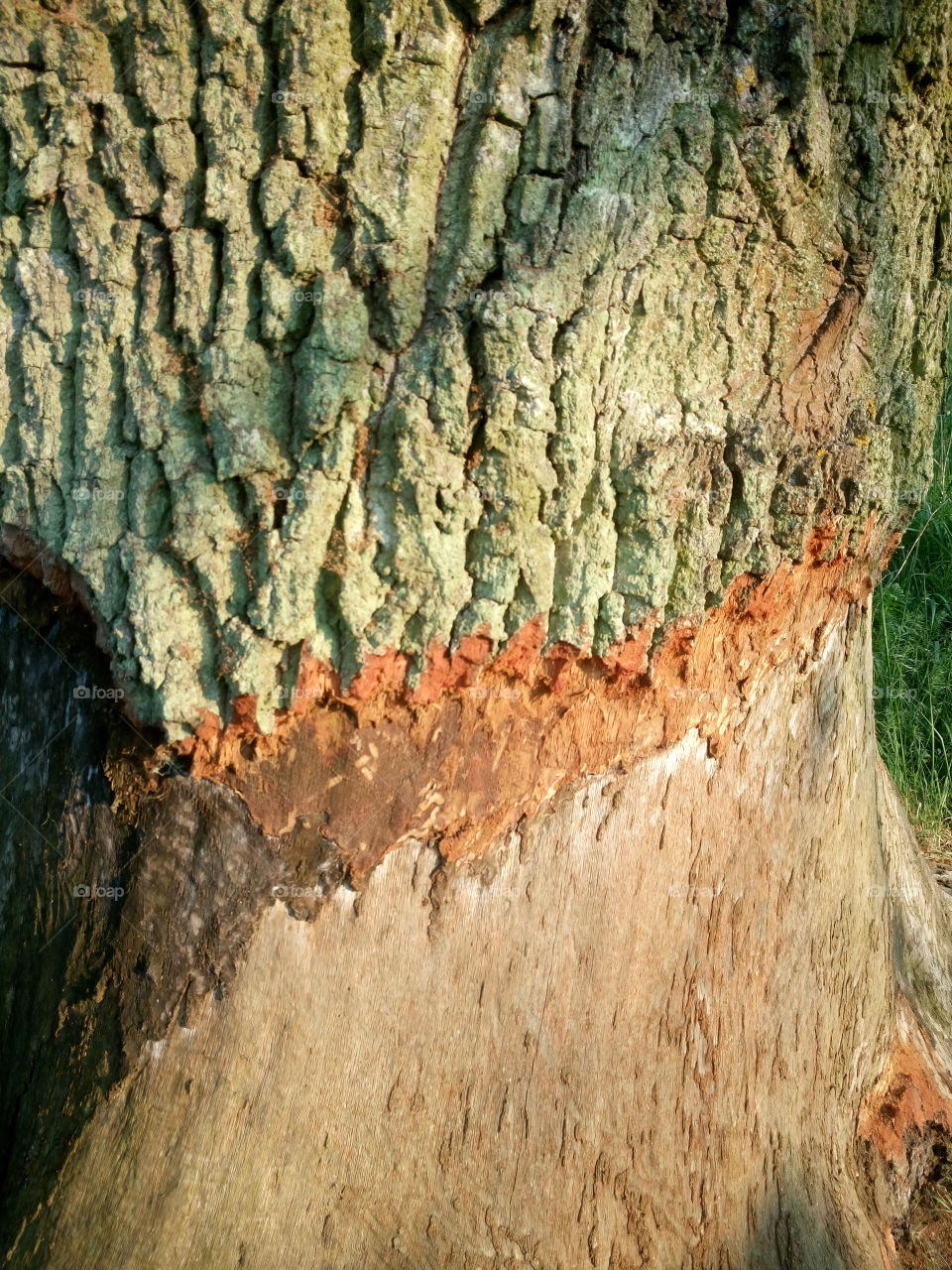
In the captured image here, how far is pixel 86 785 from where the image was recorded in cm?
185

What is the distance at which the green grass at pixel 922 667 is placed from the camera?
14.3ft

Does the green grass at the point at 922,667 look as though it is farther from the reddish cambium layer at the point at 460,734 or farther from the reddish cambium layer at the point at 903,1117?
the reddish cambium layer at the point at 460,734

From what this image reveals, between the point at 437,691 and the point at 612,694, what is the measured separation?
302 mm

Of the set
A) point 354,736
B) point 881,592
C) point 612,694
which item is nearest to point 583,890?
point 612,694

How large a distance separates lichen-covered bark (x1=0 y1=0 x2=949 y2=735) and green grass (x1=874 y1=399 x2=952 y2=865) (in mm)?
2886

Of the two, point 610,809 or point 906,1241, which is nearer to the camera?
point 610,809

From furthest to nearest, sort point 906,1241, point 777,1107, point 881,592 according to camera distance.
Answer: point 881,592
point 906,1241
point 777,1107


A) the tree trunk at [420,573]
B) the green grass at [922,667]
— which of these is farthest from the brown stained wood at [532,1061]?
the green grass at [922,667]

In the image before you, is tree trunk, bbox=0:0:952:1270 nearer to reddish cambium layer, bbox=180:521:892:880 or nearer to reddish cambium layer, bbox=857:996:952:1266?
reddish cambium layer, bbox=180:521:892:880

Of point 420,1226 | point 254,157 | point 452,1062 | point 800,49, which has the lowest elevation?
point 420,1226

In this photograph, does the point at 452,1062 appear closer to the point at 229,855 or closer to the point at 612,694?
the point at 229,855

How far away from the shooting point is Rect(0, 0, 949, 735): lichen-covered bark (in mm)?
1630

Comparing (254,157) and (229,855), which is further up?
(254,157)

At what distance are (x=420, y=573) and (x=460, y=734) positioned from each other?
0.27 meters
